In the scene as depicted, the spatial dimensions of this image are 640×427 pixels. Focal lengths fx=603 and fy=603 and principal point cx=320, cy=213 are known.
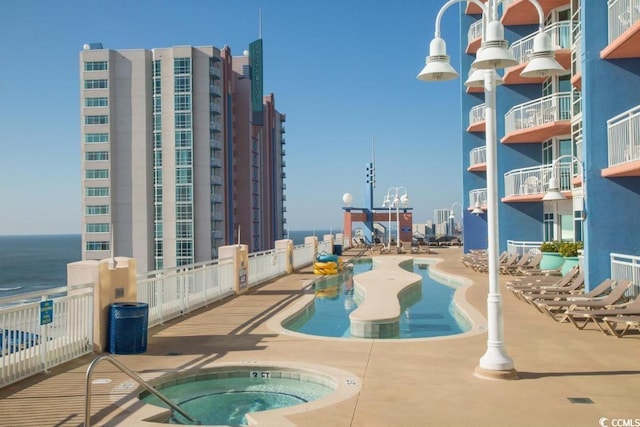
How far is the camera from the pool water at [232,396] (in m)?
7.54

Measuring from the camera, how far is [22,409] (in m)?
6.91

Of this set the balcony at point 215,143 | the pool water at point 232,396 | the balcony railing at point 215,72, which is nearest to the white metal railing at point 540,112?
the pool water at point 232,396

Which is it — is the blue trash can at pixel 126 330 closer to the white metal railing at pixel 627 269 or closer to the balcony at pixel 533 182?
the white metal railing at pixel 627 269

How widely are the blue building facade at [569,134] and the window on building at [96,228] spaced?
59.0 metres

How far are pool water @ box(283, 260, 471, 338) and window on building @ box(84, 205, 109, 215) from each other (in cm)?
6575

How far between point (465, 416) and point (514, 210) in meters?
23.8

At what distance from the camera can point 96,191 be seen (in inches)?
3258

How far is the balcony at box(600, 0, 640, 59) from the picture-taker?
43.1ft

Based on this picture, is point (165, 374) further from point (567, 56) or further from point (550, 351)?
point (567, 56)

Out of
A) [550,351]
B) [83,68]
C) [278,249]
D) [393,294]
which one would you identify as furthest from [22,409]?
[83,68]

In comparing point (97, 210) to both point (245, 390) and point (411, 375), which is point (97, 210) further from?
point (411, 375)

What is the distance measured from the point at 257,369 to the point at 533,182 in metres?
19.9

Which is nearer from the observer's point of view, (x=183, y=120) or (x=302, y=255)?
(x=302, y=255)

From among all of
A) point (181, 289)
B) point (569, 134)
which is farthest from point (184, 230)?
point (181, 289)
